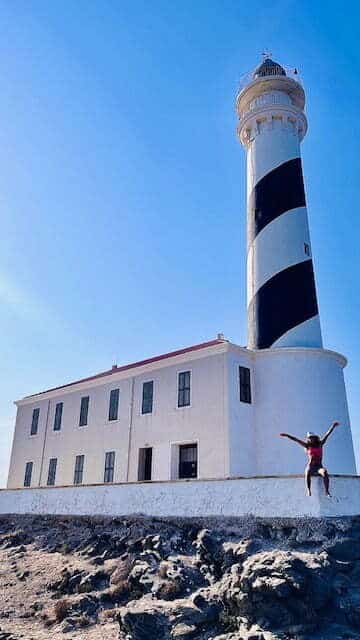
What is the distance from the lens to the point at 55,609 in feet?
38.2

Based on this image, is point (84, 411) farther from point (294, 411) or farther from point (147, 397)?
point (294, 411)

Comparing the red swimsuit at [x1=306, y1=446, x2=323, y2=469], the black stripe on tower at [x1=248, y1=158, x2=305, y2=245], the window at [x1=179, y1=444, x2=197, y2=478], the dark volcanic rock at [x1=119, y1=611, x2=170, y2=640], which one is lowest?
the dark volcanic rock at [x1=119, y1=611, x2=170, y2=640]

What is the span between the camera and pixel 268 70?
22594mm

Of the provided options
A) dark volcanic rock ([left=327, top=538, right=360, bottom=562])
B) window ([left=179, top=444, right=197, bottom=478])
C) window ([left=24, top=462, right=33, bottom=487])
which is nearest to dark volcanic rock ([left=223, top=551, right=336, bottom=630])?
dark volcanic rock ([left=327, top=538, right=360, bottom=562])

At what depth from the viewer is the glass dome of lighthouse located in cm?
2238

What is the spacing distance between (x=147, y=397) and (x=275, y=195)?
9.01 metres

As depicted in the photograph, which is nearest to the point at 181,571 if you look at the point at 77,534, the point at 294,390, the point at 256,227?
the point at 77,534

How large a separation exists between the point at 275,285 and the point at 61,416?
36.6 feet

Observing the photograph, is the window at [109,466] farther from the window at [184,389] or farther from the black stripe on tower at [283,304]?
the black stripe on tower at [283,304]

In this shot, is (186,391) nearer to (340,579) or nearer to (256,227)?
(256,227)

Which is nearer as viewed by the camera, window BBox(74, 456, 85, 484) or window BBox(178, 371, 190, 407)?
window BBox(178, 371, 190, 407)

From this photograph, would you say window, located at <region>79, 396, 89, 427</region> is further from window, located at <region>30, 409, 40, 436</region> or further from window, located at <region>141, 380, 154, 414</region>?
window, located at <region>141, 380, 154, 414</region>

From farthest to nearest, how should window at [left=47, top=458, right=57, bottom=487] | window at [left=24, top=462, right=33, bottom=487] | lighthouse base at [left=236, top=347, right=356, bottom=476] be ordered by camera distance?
window at [left=24, top=462, right=33, bottom=487], window at [left=47, top=458, right=57, bottom=487], lighthouse base at [left=236, top=347, right=356, bottom=476]

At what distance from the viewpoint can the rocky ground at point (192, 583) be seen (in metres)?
9.75
